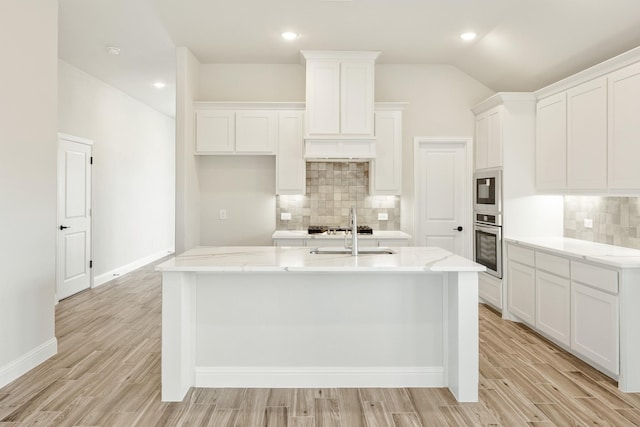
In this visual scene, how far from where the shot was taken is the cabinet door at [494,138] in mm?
4551

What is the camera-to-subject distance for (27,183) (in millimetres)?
3135

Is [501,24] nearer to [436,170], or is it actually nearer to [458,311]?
[436,170]

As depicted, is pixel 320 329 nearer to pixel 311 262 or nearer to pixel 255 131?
pixel 311 262

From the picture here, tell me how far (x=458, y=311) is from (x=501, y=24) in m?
2.93

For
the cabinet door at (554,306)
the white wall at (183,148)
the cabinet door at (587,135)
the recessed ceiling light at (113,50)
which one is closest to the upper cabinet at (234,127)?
the white wall at (183,148)

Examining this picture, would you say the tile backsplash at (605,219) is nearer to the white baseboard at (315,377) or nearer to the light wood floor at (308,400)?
the light wood floor at (308,400)

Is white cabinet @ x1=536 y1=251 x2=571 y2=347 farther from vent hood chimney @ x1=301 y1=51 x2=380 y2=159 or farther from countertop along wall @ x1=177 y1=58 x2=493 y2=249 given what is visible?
vent hood chimney @ x1=301 y1=51 x2=380 y2=159

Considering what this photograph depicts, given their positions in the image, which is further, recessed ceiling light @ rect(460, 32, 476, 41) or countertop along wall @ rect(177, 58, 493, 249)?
countertop along wall @ rect(177, 58, 493, 249)

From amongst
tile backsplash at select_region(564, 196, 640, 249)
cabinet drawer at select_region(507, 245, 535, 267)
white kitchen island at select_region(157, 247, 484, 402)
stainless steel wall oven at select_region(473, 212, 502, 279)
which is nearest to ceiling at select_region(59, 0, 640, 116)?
tile backsplash at select_region(564, 196, 640, 249)

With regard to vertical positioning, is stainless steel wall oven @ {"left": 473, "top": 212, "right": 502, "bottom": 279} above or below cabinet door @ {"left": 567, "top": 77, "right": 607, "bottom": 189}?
below

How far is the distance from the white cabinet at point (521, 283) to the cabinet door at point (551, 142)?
0.72 meters

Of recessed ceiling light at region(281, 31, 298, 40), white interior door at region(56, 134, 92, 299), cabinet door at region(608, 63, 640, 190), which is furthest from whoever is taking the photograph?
white interior door at region(56, 134, 92, 299)

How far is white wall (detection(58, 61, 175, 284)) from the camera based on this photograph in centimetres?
559

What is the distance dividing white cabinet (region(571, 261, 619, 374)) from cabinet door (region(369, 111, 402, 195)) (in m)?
2.16
